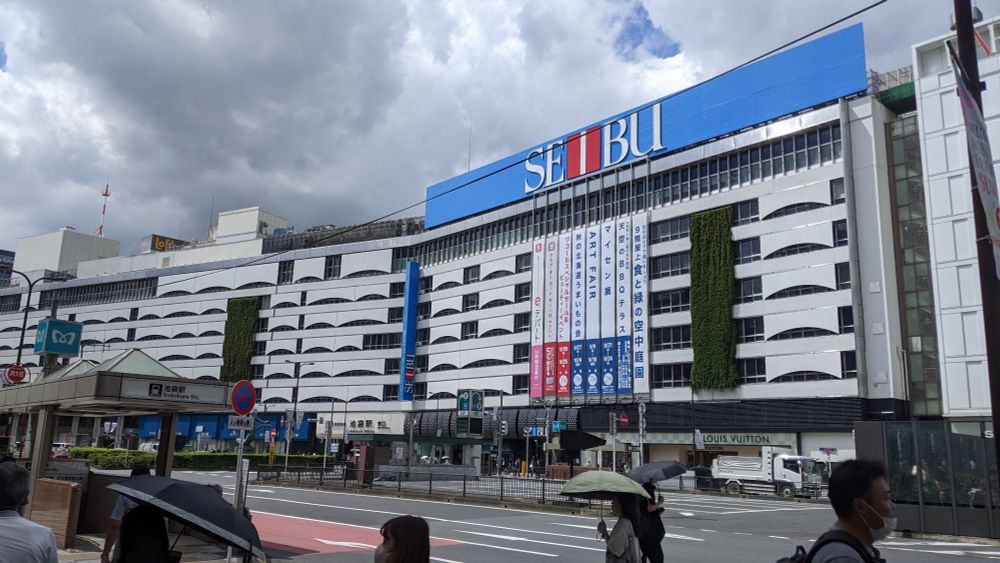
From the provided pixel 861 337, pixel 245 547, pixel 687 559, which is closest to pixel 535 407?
pixel 861 337

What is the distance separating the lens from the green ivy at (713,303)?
5019 cm

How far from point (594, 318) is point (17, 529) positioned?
53.6m

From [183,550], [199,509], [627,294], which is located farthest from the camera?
[627,294]

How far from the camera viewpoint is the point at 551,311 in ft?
200

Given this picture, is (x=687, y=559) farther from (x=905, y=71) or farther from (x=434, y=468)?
(x=905, y=71)

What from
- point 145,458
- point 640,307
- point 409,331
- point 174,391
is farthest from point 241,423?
point 409,331

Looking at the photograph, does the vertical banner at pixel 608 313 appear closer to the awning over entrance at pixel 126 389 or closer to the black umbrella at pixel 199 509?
the awning over entrance at pixel 126 389

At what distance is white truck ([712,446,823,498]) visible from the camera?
39000 millimetres

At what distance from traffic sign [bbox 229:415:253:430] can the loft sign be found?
142 ft

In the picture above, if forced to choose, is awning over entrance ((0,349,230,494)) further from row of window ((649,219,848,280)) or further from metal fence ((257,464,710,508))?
row of window ((649,219,848,280))

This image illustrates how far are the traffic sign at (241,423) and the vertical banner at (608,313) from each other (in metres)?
43.7

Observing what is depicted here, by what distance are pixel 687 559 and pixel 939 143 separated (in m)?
38.3

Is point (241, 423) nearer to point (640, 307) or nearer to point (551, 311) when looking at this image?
point (640, 307)

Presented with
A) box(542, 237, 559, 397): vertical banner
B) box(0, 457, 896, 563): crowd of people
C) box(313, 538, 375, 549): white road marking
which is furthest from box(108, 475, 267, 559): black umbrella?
box(542, 237, 559, 397): vertical banner
